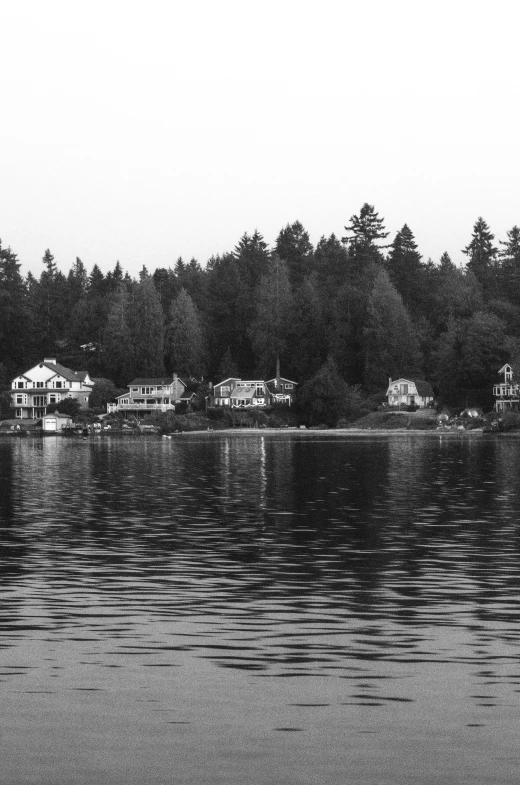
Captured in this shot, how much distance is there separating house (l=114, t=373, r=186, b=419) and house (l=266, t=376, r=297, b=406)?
15.7 m

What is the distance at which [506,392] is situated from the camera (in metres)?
150

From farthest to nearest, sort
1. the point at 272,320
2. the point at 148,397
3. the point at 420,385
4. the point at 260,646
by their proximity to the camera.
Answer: the point at 272,320
the point at 148,397
the point at 420,385
the point at 260,646

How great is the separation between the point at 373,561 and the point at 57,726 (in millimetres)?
15700

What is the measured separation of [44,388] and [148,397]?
59.6ft

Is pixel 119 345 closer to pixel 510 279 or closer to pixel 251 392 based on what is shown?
pixel 251 392

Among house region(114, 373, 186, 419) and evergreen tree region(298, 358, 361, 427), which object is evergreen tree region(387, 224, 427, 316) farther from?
house region(114, 373, 186, 419)

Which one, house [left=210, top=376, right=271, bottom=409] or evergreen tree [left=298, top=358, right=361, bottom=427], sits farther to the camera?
house [left=210, top=376, right=271, bottom=409]

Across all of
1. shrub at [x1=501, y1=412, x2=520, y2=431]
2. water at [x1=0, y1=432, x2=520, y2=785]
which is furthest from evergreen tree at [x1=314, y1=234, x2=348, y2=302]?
water at [x1=0, y1=432, x2=520, y2=785]

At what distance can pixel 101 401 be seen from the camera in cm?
Result: 17475

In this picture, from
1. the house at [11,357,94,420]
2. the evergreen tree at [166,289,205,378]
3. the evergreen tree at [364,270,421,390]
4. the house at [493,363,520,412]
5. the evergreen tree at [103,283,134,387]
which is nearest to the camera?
the house at [493,363,520,412]

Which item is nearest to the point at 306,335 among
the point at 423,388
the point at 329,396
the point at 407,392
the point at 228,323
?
the point at 329,396

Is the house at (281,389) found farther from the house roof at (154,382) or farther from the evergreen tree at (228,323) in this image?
the house roof at (154,382)

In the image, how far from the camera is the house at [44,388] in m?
174

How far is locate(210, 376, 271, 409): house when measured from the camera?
172 m
